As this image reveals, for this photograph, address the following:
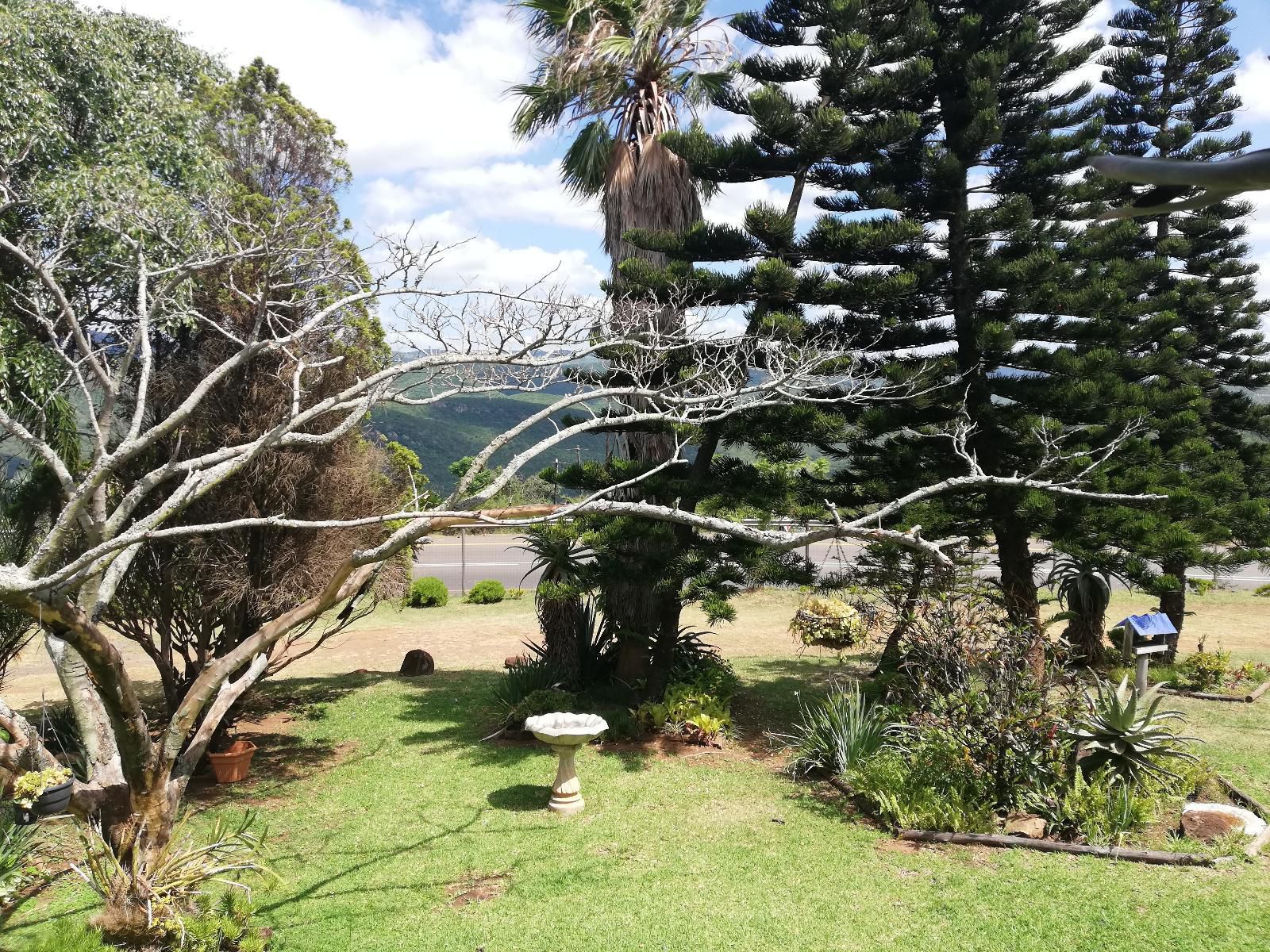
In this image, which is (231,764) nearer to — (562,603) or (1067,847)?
(562,603)

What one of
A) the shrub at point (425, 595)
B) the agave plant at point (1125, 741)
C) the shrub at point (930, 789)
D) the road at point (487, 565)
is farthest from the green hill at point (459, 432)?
the agave plant at point (1125, 741)

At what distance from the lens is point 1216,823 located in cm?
599

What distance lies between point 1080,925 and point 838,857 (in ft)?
5.15

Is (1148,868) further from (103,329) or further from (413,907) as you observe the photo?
(103,329)

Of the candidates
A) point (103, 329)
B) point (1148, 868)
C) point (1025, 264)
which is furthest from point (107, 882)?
point (1025, 264)

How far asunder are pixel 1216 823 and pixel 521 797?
5.05 m

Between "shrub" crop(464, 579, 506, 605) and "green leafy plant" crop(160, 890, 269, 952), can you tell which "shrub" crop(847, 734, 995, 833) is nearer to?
"green leafy plant" crop(160, 890, 269, 952)

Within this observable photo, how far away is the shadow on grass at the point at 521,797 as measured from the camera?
7.32 metres

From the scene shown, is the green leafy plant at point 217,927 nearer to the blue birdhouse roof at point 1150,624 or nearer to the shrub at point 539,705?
the shrub at point 539,705

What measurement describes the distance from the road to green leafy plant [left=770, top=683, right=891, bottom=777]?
9986mm

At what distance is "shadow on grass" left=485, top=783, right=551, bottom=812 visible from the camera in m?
7.32

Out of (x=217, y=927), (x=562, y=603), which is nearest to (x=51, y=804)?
(x=217, y=927)

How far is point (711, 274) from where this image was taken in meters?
9.33

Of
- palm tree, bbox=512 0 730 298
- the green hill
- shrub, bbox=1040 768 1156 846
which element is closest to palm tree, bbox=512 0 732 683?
palm tree, bbox=512 0 730 298
